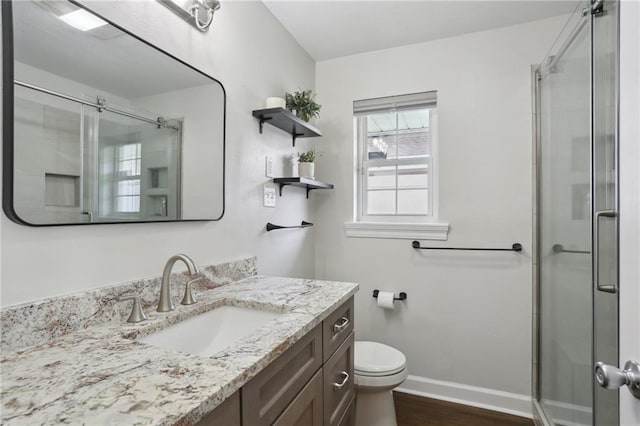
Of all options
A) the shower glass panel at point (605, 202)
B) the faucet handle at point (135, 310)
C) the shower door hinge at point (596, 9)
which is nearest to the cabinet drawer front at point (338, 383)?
the faucet handle at point (135, 310)

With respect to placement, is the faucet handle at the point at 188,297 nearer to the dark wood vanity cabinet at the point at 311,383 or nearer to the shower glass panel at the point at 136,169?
the shower glass panel at the point at 136,169

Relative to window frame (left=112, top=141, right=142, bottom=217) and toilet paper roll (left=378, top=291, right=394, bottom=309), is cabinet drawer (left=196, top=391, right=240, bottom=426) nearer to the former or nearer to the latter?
window frame (left=112, top=141, right=142, bottom=217)

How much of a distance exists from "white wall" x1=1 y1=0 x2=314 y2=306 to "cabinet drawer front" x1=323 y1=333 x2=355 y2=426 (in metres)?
0.65

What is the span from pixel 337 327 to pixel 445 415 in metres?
1.25

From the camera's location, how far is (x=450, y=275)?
6.93 feet

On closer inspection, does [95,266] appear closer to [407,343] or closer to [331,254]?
[331,254]

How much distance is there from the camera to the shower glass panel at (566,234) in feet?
4.25

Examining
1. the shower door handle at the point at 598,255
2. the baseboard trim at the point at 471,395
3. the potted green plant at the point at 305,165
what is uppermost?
the potted green plant at the point at 305,165

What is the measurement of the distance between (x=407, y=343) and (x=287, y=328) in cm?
158

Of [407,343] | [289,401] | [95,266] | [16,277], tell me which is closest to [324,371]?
[289,401]

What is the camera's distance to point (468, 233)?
208 cm

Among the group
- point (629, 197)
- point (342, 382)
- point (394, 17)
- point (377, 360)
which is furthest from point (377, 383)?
point (394, 17)

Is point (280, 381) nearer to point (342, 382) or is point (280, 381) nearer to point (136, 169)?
point (342, 382)

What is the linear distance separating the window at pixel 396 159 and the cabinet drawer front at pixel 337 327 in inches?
38.0
